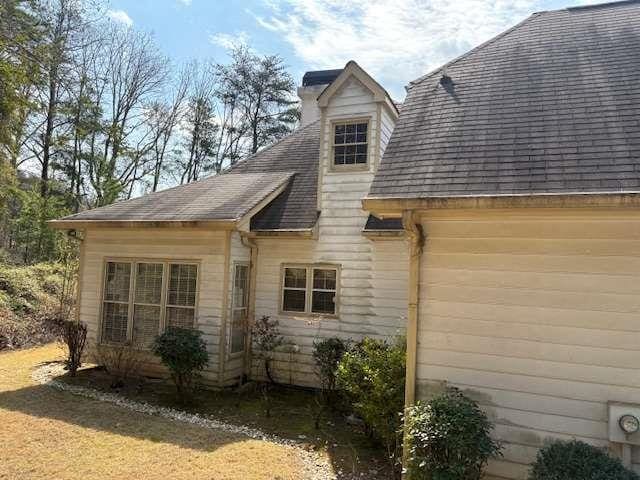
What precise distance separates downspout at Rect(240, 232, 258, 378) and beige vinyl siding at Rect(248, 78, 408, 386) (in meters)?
0.10

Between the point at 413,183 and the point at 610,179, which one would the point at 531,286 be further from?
the point at 413,183

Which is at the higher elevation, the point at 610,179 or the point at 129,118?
the point at 129,118

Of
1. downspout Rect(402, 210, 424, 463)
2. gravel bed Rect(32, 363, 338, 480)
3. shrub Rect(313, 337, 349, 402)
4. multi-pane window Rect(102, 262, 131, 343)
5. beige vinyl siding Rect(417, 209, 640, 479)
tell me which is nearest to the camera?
beige vinyl siding Rect(417, 209, 640, 479)

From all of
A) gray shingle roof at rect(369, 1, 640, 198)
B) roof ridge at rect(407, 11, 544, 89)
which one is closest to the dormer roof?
roof ridge at rect(407, 11, 544, 89)

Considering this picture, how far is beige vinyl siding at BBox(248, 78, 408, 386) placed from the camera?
8.81 m

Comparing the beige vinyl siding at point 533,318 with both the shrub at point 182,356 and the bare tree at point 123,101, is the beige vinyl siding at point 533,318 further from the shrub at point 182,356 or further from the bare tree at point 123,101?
the bare tree at point 123,101

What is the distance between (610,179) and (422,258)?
208cm

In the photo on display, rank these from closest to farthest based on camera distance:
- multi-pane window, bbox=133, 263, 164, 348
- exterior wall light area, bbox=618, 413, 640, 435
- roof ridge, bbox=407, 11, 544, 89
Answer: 1. exterior wall light area, bbox=618, 413, 640, 435
2. roof ridge, bbox=407, 11, 544, 89
3. multi-pane window, bbox=133, 263, 164, 348

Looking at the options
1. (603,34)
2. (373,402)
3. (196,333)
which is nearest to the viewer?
(373,402)

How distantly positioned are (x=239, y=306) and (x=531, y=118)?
21.4 feet

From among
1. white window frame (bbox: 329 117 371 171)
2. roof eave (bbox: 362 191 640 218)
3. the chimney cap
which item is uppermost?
the chimney cap

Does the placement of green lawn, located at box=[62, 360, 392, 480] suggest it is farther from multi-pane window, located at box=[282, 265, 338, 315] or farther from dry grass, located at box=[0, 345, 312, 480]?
multi-pane window, located at box=[282, 265, 338, 315]

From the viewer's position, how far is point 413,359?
5.18m

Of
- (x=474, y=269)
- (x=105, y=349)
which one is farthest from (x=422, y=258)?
(x=105, y=349)
